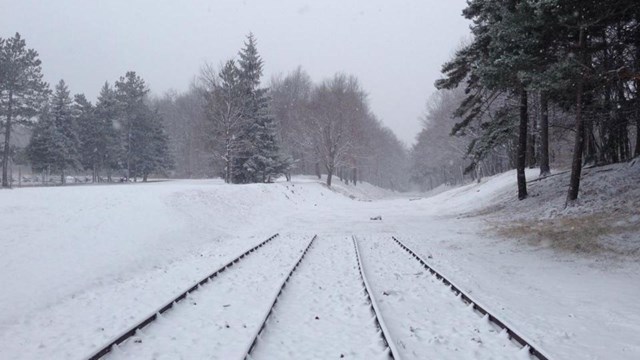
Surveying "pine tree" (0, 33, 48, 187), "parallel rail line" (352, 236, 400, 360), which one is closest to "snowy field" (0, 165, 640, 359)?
"parallel rail line" (352, 236, 400, 360)

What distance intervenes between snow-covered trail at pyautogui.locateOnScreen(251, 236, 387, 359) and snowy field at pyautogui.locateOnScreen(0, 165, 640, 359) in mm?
33

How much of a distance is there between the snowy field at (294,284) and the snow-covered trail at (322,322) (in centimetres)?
3

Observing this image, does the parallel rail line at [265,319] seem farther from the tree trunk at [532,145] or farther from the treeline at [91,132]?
the treeline at [91,132]

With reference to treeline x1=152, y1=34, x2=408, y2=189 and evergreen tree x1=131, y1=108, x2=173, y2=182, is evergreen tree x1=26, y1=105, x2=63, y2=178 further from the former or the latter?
treeline x1=152, y1=34, x2=408, y2=189

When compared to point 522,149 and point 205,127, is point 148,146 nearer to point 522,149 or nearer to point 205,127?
point 205,127

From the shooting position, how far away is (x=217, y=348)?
6121mm

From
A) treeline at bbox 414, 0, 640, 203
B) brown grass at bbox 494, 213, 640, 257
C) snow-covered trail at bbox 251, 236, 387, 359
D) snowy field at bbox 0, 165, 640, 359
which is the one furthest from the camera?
treeline at bbox 414, 0, 640, 203

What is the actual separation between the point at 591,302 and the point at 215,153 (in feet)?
113

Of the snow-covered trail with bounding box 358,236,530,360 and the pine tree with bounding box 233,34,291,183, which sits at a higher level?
the pine tree with bounding box 233,34,291,183

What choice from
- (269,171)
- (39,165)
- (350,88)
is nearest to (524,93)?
(269,171)

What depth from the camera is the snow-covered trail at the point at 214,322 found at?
237 inches

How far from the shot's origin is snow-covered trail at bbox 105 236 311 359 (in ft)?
19.7

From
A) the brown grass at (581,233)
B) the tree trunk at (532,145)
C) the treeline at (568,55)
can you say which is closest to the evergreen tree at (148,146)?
the tree trunk at (532,145)

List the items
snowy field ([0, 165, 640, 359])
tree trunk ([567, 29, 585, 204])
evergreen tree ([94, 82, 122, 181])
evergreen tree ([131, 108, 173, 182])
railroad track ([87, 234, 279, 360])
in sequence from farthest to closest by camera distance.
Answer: evergreen tree ([131, 108, 173, 182]) → evergreen tree ([94, 82, 122, 181]) → tree trunk ([567, 29, 585, 204]) → snowy field ([0, 165, 640, 359]) → railroad track ([87, 234, 279, 360])
